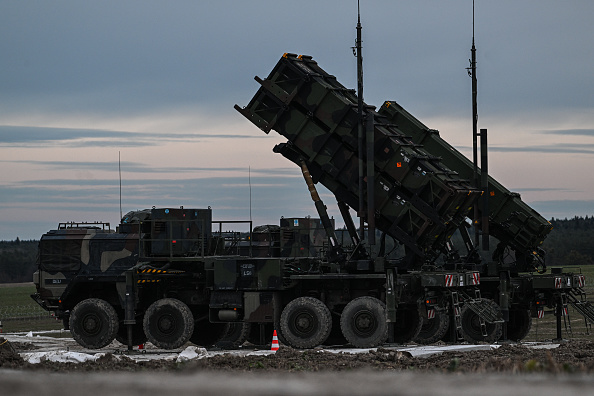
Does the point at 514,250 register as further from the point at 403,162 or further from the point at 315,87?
the point at 315,87

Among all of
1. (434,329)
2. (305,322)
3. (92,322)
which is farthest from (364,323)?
(92,322)

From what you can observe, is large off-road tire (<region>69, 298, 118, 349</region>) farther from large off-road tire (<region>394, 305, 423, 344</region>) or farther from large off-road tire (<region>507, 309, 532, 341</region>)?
large off-road tire (<region>507, 309, 532, 341</region>)

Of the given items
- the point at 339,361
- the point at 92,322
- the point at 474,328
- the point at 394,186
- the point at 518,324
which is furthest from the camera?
the point at 518,324

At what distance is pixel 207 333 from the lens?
24.9 m

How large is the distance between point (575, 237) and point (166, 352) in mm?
97374

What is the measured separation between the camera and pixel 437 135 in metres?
26.9

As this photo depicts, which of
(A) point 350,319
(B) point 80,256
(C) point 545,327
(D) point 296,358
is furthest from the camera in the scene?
(C) point 545,327

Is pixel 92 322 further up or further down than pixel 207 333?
further up

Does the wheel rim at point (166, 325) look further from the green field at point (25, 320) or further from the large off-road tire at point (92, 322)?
the green field at point (25, 320)

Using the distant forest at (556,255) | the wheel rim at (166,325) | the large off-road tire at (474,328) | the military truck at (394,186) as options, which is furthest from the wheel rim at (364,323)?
the distant forest at (556,255)

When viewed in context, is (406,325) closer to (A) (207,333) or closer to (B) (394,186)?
(B) (394,186)

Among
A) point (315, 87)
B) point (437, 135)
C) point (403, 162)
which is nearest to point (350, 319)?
point (403, 162)

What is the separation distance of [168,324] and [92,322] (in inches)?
71.5

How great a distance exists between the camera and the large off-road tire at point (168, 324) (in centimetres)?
2280
